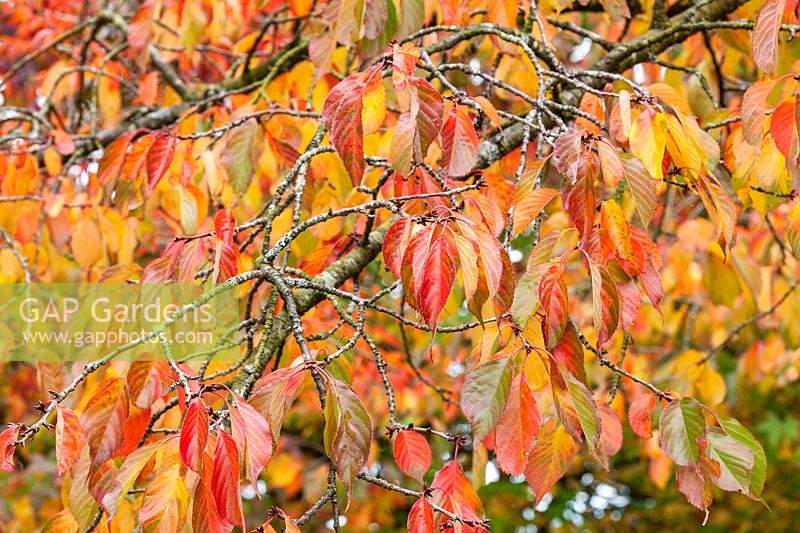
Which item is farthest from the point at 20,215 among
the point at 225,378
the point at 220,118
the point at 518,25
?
the point at 518,25

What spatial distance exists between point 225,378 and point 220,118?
0.86 metres

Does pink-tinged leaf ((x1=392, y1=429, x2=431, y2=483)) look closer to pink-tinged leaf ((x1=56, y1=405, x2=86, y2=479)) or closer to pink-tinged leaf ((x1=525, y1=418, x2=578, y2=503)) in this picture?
pink-tinged leaf ((x1=525, y1=418, x2=578, y2=503))

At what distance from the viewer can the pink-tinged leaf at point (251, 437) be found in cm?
90

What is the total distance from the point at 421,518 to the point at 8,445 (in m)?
0.48

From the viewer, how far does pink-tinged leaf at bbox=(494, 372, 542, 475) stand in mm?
1021

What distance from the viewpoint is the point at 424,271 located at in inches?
37.7

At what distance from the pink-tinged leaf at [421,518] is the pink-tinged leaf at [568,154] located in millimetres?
416

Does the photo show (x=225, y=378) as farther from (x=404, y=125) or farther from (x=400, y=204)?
(x=404, y=125)

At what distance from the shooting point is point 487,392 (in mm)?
1001

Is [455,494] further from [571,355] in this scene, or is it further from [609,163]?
[609,163]

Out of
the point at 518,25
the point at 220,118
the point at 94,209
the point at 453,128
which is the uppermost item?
the point at 453,128

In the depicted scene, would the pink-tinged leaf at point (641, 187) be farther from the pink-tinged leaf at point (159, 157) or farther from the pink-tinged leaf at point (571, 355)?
the pink-tinged leaf at point (159, 157)

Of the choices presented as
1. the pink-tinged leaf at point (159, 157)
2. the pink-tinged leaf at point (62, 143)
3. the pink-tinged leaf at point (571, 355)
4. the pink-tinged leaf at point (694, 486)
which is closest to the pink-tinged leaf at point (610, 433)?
the pink-tinged leaf at point (694, 486)

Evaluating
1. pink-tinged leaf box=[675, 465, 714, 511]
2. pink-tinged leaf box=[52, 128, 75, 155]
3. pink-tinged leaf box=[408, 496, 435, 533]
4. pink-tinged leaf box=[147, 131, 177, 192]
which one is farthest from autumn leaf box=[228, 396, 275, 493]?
pink-tinged leaf box=[52, 128, 75, 155]
